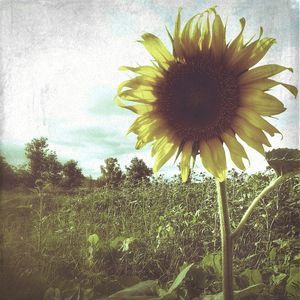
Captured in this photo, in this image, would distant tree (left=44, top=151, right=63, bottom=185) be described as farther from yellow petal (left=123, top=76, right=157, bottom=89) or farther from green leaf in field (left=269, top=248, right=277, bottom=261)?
green leaf in field (left=269, top=248, right=277, bottom=261)

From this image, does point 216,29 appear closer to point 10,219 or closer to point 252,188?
point 252,188

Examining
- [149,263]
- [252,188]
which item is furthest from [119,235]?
[252,188]

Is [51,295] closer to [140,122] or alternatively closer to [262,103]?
[140,122]

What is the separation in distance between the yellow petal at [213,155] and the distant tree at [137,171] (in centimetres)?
39

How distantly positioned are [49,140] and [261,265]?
27.6 inches

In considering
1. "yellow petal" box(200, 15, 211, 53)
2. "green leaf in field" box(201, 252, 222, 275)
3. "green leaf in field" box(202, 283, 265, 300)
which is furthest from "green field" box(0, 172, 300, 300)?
"yellow petal" box(200, 15, 211, 53)

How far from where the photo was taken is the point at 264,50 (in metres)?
0.85

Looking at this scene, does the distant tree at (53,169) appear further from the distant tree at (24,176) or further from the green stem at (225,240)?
the green stem at (225,240)

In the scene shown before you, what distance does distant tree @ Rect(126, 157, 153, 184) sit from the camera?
4.18 ft

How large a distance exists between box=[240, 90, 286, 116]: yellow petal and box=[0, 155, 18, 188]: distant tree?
793 mm

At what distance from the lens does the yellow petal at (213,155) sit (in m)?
0.87

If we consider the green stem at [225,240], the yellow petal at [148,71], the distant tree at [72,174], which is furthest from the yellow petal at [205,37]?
the distant tree at [72,174]

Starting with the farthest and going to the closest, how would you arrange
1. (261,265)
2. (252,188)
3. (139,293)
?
(252,188) → (261,265) → (139,293)

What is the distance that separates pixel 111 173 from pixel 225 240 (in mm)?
638
